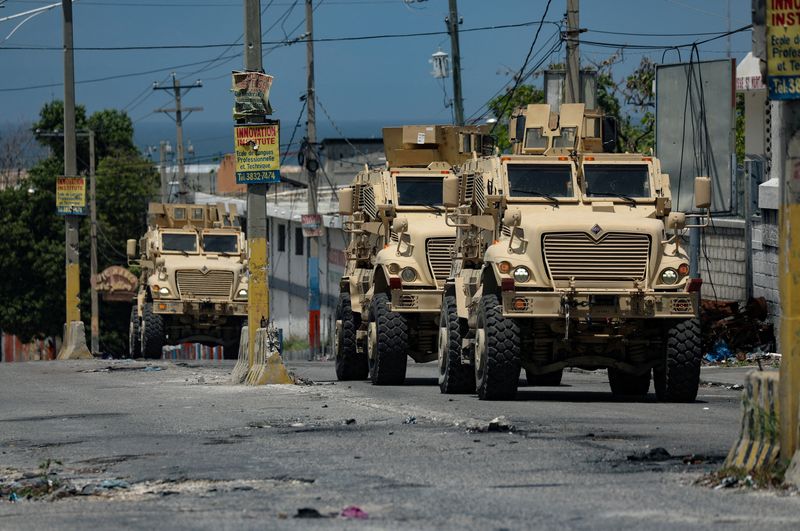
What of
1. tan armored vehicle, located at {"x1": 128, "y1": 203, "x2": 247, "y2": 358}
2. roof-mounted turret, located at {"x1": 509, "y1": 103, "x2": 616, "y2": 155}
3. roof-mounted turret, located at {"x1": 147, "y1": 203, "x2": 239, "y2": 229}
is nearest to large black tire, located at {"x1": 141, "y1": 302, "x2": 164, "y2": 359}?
tan armored vehicle, located at {"x1": 128, "y1": 203, "x2": 247, "y2": 358}

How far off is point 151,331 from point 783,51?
26903 mm

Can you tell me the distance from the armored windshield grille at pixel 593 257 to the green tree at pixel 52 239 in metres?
47.9

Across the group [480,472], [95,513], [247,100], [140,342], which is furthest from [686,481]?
[140,342]

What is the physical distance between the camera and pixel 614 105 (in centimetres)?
5397

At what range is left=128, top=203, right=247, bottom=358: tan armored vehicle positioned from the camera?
35.3 meters

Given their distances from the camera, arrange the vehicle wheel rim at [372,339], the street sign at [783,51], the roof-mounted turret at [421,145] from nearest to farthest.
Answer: the street sign at [783,51]
the vehicle wheel rim at [372,339]
the roof-mounted turret at [421,145]

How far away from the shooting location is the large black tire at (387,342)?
67.9 ft

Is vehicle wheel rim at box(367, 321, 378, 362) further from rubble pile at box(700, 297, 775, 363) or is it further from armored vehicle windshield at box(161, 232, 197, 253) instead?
armored vehicle windshield at box(161, 232, 197, 253)

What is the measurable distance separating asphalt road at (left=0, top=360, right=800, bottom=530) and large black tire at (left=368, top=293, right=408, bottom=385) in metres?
1.46

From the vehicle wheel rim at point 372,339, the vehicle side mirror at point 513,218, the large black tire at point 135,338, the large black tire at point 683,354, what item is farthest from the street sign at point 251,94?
the large black tire at point 135,338

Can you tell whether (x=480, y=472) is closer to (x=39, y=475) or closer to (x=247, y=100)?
(x=39, y=475)

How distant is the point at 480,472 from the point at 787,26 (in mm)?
3533

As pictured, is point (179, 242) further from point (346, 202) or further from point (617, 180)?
point (617, 180)

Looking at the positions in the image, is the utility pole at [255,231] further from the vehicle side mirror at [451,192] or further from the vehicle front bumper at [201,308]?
the vehicle front bumper at [201,308]
